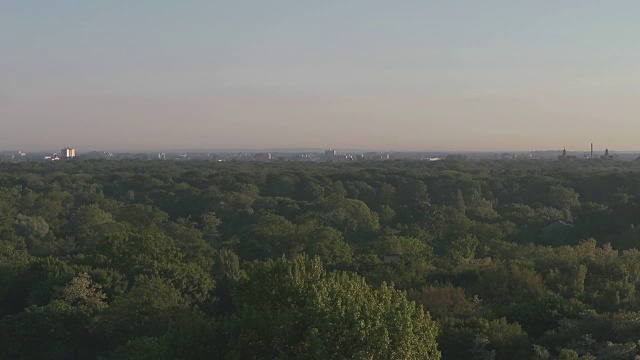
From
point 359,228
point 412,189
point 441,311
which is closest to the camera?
point 441,311

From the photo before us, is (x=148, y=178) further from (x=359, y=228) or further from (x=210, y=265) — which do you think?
(x=210, y=265)

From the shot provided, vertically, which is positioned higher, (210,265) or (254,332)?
(254,332)

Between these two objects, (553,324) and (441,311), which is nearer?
(553,324)

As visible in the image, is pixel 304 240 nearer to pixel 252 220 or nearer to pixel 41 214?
pixel 252 220

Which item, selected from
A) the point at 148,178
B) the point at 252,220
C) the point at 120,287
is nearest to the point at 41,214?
the point at 252,220

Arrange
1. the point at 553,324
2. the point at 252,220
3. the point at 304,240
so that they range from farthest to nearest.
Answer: the point at 252,220
the point at 304,240
the point at 553,324

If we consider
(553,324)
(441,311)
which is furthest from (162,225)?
(553,324)
